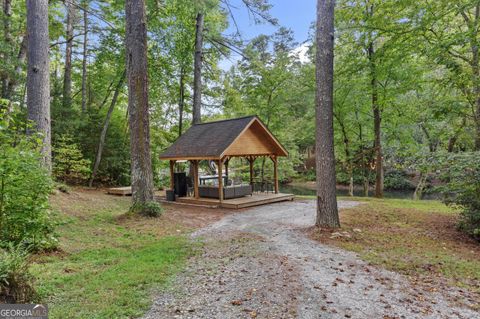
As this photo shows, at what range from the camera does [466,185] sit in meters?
6.77

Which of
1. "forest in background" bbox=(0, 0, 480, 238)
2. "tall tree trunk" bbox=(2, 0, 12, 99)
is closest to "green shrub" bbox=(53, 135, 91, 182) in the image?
"forest in background" bbox=(0, 0, 480, 238)

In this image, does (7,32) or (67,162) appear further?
(67,162)

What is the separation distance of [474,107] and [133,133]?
10786mm

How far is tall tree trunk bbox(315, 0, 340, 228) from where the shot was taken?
661 cm

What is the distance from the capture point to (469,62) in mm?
8812

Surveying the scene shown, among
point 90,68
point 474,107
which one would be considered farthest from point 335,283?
point 90,68

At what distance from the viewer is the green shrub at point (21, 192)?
370 centimetres

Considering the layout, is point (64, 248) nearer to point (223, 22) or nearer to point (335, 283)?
point (335, 283)

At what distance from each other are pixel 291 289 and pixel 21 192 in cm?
379

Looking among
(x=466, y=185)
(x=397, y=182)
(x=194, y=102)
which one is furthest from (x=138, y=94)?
(x=397, y=182)

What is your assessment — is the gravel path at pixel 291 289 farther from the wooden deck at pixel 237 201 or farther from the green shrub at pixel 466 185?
the wooden deck at pixel 237 201

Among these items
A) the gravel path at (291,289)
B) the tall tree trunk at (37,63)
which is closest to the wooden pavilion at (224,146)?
the tall tree trunk at (37,63)

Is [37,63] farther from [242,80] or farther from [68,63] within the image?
[242,80]

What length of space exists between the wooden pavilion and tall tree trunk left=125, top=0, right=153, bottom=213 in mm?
3219
